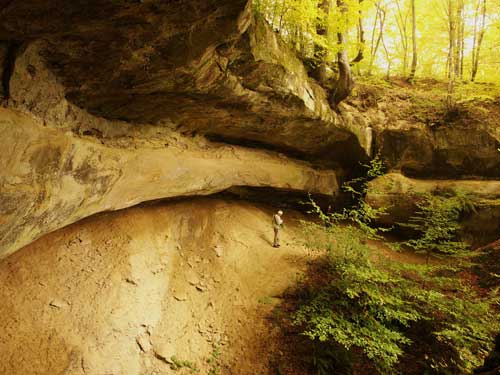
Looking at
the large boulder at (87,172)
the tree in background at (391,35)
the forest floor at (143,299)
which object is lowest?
the forest floor at (143,299)

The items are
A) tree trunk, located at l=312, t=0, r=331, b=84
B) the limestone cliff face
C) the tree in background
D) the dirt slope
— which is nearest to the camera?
the limestone cliff face

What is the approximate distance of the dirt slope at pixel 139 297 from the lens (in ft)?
14.8

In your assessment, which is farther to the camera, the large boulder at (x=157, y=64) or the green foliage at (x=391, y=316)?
the green foliage at (x=391, y=316)

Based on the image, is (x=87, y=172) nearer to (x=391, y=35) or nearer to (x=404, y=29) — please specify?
(x=404, y=29)

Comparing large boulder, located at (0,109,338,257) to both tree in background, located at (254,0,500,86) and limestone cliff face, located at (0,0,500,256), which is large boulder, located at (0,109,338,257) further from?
tree in background, located at (254,0,500,86)

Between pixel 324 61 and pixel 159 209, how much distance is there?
6754 mm

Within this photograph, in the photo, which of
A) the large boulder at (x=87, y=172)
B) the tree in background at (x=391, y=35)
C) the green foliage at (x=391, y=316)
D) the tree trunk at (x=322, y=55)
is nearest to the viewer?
the large boulder at (x=87, y=172)

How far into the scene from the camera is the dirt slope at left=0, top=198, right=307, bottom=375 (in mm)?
4516

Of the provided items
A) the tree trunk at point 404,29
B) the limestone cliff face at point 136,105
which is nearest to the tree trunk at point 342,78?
the limestone cliff face at point 136,105

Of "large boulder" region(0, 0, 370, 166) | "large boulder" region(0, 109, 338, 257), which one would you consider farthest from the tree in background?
"large boulder" region(0, 109, 338, 257)

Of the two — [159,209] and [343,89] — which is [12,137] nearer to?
[159,209]

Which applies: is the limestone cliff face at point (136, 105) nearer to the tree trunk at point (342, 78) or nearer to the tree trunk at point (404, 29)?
the tree trunk at point (342, 78)

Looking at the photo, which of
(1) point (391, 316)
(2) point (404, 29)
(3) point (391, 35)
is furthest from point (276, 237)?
(3) point (391, 35)

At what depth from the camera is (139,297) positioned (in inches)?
223
